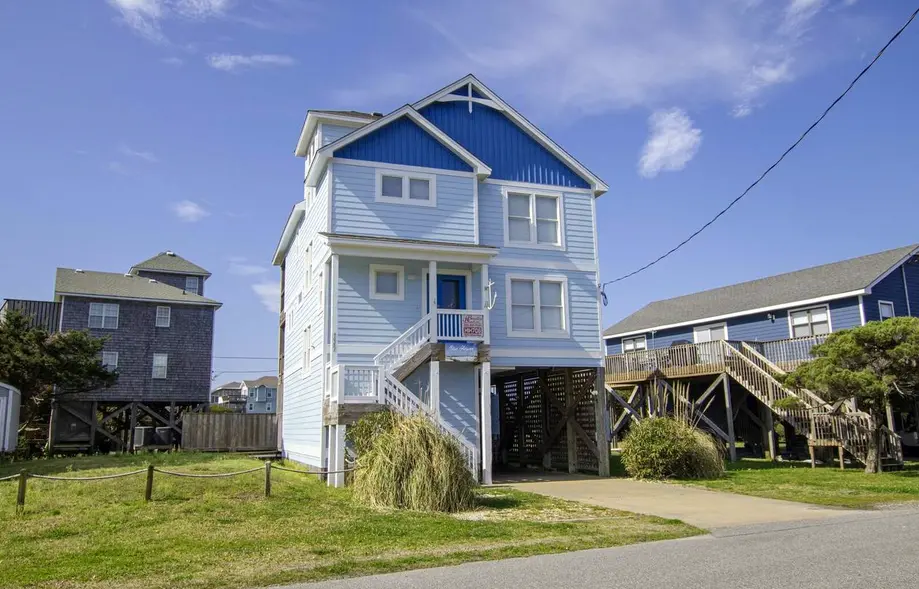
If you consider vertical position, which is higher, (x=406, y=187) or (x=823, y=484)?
(x=406, y=187)

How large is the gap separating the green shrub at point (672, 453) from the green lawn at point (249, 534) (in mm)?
5160

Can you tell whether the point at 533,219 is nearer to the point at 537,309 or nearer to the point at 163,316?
the point at 537,309

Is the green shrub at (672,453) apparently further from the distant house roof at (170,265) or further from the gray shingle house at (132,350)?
the distant house roof at (170,265)

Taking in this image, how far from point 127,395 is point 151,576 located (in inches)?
1225

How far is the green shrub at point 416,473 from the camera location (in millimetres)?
12555

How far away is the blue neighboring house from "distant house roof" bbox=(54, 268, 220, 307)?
16.9 metres

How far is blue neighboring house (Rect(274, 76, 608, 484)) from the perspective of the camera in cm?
1811

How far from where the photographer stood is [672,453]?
1805 centimetres

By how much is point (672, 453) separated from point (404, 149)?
10.8 m

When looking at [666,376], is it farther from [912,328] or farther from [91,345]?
[91,345]

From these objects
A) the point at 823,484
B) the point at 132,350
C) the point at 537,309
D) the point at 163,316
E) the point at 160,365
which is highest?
the point at 163,316

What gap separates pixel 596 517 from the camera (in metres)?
11.8

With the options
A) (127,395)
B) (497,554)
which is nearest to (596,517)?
(497,554)

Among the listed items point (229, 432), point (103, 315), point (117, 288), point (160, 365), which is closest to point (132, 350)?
point (160, 365)
